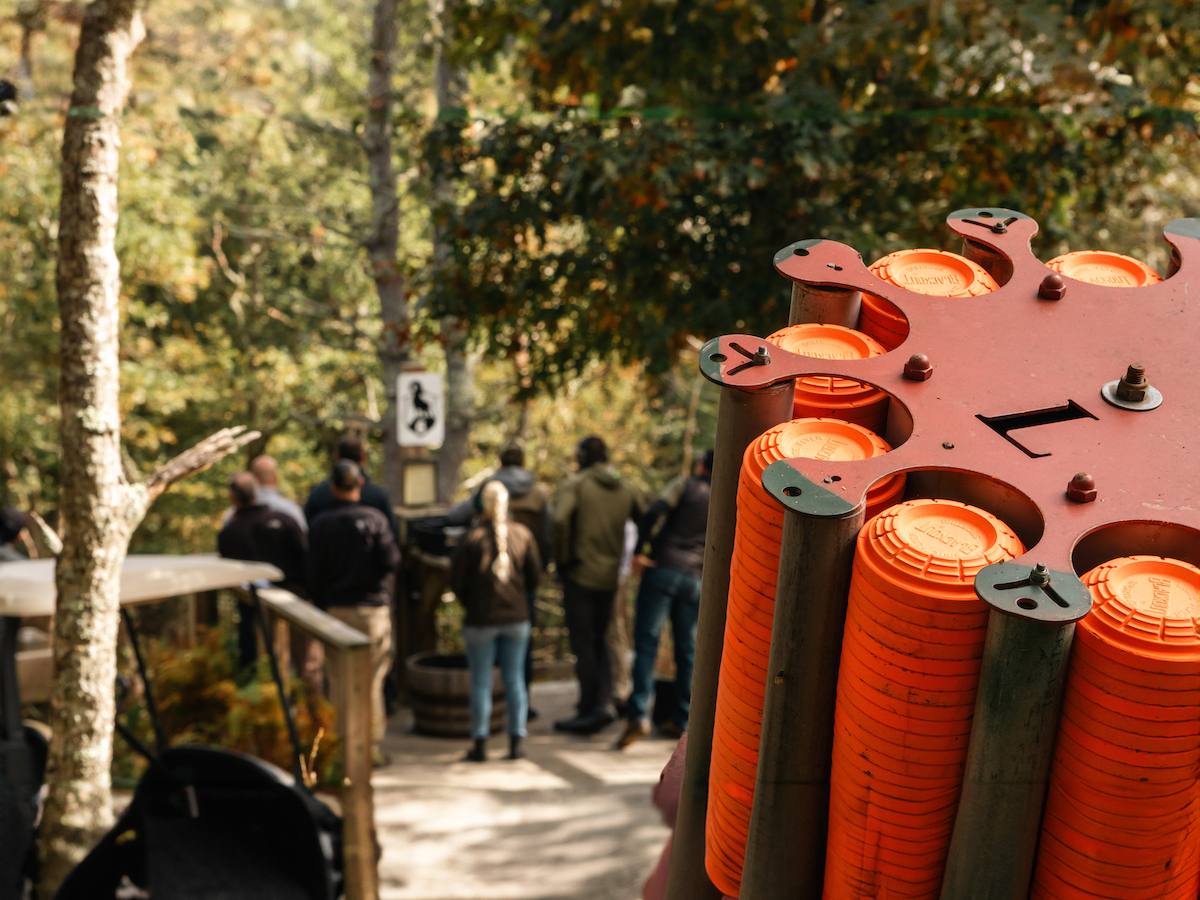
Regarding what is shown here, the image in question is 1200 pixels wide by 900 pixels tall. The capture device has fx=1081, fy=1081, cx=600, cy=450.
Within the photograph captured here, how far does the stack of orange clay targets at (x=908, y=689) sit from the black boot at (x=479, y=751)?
18.7 ft

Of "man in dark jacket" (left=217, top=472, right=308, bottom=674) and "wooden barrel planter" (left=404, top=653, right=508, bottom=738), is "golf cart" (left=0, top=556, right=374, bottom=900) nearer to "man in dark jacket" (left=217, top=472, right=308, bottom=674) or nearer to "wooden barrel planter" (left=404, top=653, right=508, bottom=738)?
"man in dark jacket" (left=217, top=472, right=308, bottom=674)

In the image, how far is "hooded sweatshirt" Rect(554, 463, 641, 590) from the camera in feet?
21.5

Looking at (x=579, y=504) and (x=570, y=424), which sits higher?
(x=579, y=504)

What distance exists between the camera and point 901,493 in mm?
1054

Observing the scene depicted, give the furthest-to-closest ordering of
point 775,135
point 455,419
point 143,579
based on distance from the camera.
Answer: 1. point 455,419
2. point 775,135
3. point 143,579

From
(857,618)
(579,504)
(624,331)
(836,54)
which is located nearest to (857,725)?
(857,618)

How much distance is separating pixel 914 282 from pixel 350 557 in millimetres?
5569

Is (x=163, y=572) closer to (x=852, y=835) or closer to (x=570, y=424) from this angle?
(x=852, y=835)

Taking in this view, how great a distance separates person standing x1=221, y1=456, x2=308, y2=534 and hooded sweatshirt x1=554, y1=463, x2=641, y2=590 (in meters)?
1.72

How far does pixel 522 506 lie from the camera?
697 centimetres

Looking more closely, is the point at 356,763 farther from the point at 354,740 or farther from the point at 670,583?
→ the point at 670,583

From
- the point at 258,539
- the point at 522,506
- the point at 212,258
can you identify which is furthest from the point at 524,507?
the point at 212,258

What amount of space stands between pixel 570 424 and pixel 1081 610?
55.6 feet

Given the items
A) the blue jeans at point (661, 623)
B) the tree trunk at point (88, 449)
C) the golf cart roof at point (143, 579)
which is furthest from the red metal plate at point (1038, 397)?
the blue jeans at point (661, 623)
